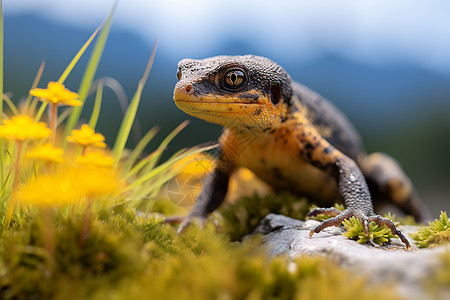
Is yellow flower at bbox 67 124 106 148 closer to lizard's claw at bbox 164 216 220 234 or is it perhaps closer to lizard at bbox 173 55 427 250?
lizard at bbox 173 55 427 250

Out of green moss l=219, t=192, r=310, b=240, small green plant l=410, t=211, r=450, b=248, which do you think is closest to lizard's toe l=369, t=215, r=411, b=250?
small green plant l=410, t=211, r=450, b=248

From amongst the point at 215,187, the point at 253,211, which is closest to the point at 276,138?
the point at 253,211

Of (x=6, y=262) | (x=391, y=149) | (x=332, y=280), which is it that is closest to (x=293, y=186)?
(x=332, y=280)

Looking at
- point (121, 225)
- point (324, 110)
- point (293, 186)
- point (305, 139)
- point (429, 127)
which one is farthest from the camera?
point (429, 127)

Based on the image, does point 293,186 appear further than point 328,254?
Yes

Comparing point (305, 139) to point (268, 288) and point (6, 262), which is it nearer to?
point (268, 288)

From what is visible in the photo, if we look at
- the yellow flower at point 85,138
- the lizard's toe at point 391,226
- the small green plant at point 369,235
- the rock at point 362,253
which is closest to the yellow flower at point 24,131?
the yellow flower at point 85,138

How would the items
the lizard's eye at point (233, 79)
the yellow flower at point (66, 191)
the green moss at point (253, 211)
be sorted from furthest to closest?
the green moss at point (253, 211) < the lizard's eye at point (233, 79) < the yellow flower at point (66, 191)

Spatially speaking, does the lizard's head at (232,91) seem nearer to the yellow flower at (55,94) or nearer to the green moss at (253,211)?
the green moss at (253,211)

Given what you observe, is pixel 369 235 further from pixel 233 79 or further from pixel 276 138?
pixel 233 79
